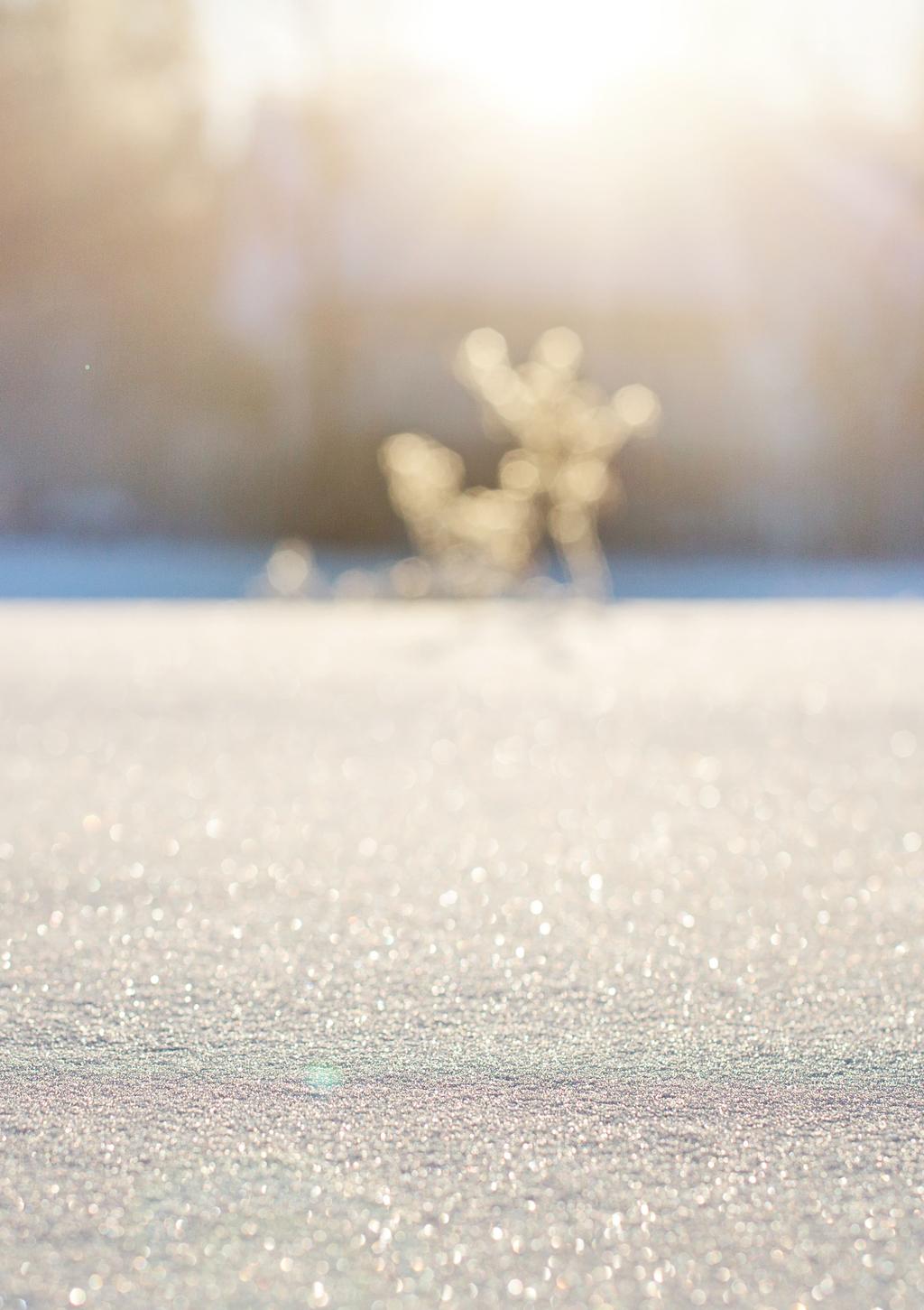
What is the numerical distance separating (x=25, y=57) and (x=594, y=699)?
1164 cm

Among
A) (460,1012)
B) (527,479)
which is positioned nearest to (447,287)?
(527,479)

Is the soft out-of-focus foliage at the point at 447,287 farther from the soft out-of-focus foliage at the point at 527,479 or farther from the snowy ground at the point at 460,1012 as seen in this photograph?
the snowy ground at the point at 460,1012

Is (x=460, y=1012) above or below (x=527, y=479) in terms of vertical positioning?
below

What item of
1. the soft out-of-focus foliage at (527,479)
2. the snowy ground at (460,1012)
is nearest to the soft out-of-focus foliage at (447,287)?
the soft out-of-focus foliage at (527,479)

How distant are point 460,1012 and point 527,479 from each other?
9893 millimetres

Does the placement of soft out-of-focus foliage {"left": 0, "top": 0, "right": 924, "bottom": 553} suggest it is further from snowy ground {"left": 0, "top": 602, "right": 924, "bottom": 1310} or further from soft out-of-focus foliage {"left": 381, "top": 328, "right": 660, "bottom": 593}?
snowy ground {"left": 0, "top": 602, "right": 924, "bottom": 1310}

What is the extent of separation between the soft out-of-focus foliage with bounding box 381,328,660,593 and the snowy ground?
6.42 metres

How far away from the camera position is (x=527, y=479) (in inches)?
464

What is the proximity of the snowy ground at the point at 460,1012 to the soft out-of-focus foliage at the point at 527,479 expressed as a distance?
6422 millimetres

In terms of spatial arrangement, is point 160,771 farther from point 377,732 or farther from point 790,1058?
point 790,1058

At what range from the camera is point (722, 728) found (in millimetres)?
4613

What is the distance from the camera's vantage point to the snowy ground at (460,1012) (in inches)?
55.1

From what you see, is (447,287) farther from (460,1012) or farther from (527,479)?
(460,1012)

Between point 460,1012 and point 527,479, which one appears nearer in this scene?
point 460,1012
